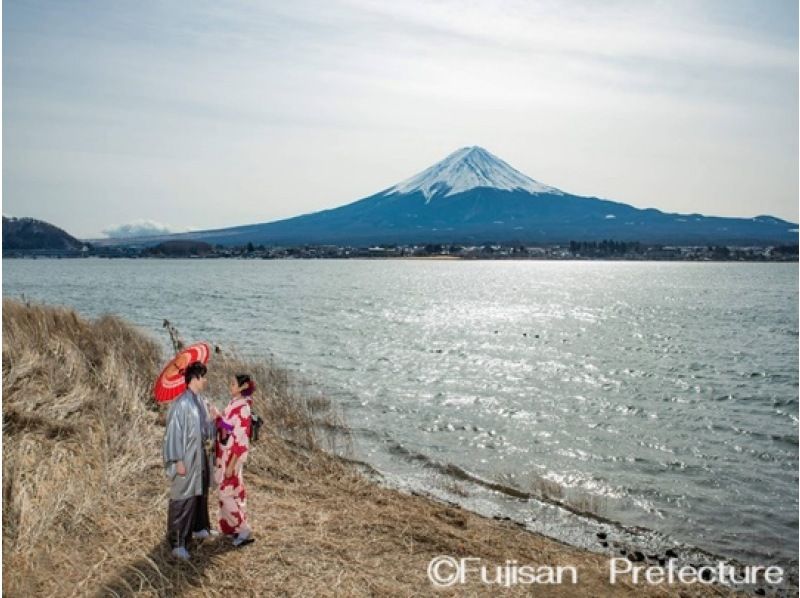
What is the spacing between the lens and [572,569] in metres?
8.20

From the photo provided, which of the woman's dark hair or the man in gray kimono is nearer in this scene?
the man in gray kimono

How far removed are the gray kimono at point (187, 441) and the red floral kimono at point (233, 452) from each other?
7.1 inches

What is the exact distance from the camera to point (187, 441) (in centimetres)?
Answer: 652

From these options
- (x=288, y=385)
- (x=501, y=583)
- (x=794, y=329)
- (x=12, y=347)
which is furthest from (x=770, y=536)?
(x=794, y=329)

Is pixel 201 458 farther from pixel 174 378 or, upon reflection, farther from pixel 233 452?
pixel 174 378

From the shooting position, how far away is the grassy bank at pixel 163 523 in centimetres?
645

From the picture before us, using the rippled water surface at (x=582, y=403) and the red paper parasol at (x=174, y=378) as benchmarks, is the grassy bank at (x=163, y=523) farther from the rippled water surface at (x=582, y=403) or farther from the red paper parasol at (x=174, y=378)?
the rippled water surface at (x=582, y=403)

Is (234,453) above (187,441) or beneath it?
beneath

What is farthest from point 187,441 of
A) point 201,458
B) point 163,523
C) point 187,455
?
point 163,523

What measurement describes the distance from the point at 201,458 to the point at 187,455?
0.17 meters

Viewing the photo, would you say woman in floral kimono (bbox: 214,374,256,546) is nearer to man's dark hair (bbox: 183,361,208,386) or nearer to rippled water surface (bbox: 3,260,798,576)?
man's dark hair (bbox: 183,361,208,386)

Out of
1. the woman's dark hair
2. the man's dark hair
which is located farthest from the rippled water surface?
the man's dark hair

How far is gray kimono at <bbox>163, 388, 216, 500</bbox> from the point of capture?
6461mm

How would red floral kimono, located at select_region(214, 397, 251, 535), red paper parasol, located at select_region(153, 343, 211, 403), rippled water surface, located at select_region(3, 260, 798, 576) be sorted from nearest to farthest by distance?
red paper parasol, located at select_region(153, 343, 211, 403) < red floral kimono, located at select_region(214, 397, 251, 535) < rippled water surface, located at select_region(3, 260, 798, 576)
